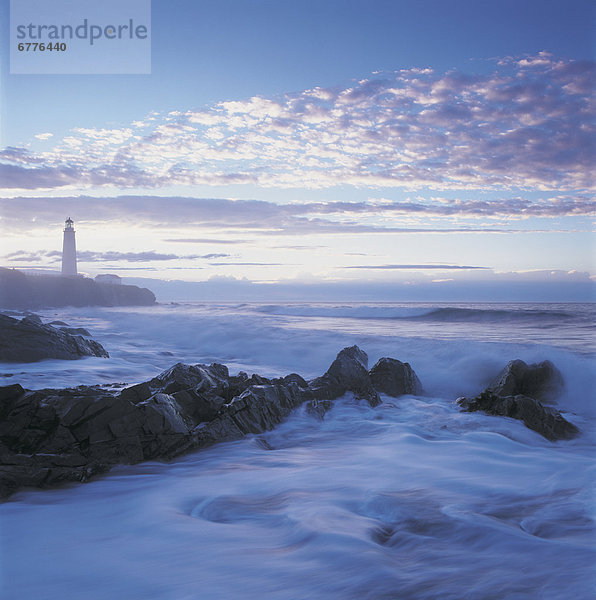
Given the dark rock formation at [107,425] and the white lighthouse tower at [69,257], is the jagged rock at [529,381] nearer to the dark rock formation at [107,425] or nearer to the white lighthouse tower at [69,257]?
the dark rock formation at [107,425]

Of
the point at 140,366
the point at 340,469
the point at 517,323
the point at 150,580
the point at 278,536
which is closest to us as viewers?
the point at 150,580

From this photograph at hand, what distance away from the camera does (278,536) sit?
3365mm

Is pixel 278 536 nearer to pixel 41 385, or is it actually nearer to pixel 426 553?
pixel 426 553

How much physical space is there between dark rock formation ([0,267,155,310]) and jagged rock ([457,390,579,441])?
162ft

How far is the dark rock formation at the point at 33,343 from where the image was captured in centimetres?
870

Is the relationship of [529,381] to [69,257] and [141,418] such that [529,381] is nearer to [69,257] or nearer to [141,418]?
[141,418]

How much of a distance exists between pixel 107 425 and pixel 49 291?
2040 inches

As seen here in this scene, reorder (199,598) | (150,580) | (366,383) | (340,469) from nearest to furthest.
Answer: (199,598), (150,580), (340,469), (366,383)

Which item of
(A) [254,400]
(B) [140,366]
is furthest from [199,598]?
(B) [140,366]

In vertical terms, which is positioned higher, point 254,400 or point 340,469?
point 254,400

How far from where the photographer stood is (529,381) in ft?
27.2

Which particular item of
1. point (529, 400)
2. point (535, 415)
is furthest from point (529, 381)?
point (535, 415)

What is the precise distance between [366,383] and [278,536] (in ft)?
15.3

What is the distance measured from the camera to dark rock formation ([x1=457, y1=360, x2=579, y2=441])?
20.2 feet
